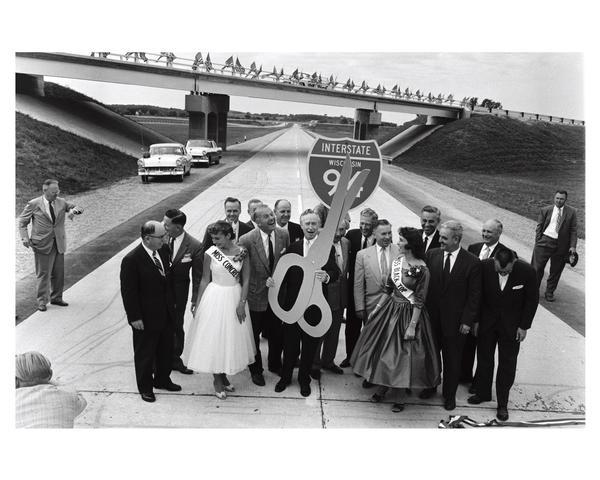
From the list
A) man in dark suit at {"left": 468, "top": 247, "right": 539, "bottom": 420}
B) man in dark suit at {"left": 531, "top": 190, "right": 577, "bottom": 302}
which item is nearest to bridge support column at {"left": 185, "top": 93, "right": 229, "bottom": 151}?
man in dark suit at {"left": 468, "top": 247, "right": 539, "bottom": 420}

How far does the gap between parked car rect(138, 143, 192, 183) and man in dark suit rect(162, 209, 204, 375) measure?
1525 mm

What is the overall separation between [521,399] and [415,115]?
11.2 ft

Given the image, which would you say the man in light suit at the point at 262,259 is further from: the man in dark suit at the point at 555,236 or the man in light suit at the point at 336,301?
the man in dark suit at the point at 555,236

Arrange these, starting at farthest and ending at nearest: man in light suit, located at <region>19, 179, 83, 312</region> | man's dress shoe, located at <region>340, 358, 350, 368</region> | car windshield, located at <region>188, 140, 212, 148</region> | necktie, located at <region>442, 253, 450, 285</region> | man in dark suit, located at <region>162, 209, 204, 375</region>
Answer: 1. car windshield, located at <region>188, 140, 212, 148</region>
2. man in light suit, located at <region>19, 179, 83, 312</region>
3. man's dress shoe, located at <region>340, 358, 350, 368</region>
4. man in dark suit, located at <region>162, 209, 204, 375</region>
5. necktie, located at <region>442, 253, 450, 285</region>

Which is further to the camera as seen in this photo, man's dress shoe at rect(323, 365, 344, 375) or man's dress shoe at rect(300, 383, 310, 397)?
man's dress shoe at rect(323, 365, 344, 375)

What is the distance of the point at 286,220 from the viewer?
5.23 metres

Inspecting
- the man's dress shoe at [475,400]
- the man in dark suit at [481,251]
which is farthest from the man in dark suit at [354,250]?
the man's dress shoe at [475,400]

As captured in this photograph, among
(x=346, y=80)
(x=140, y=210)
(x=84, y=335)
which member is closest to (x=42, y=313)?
(x=84, y=335)

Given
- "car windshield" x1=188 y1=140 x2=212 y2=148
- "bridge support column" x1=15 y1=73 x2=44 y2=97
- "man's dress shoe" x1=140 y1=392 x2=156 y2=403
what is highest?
"bridge support column" x1=15 y1=73 x2=44 y2=97

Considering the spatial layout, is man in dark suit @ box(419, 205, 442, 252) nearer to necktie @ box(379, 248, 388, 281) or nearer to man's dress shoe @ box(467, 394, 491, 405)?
necktie @ box(379, 248, 388, 281)

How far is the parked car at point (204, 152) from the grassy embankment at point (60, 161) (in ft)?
2.40

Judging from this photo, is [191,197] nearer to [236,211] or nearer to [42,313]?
[236,211]

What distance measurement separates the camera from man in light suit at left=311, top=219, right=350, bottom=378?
5184 mm

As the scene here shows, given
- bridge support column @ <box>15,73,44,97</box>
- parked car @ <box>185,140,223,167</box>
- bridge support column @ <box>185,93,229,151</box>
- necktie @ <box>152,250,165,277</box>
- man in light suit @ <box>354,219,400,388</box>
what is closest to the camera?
necktie @ <box>152,250,165,277</box>
